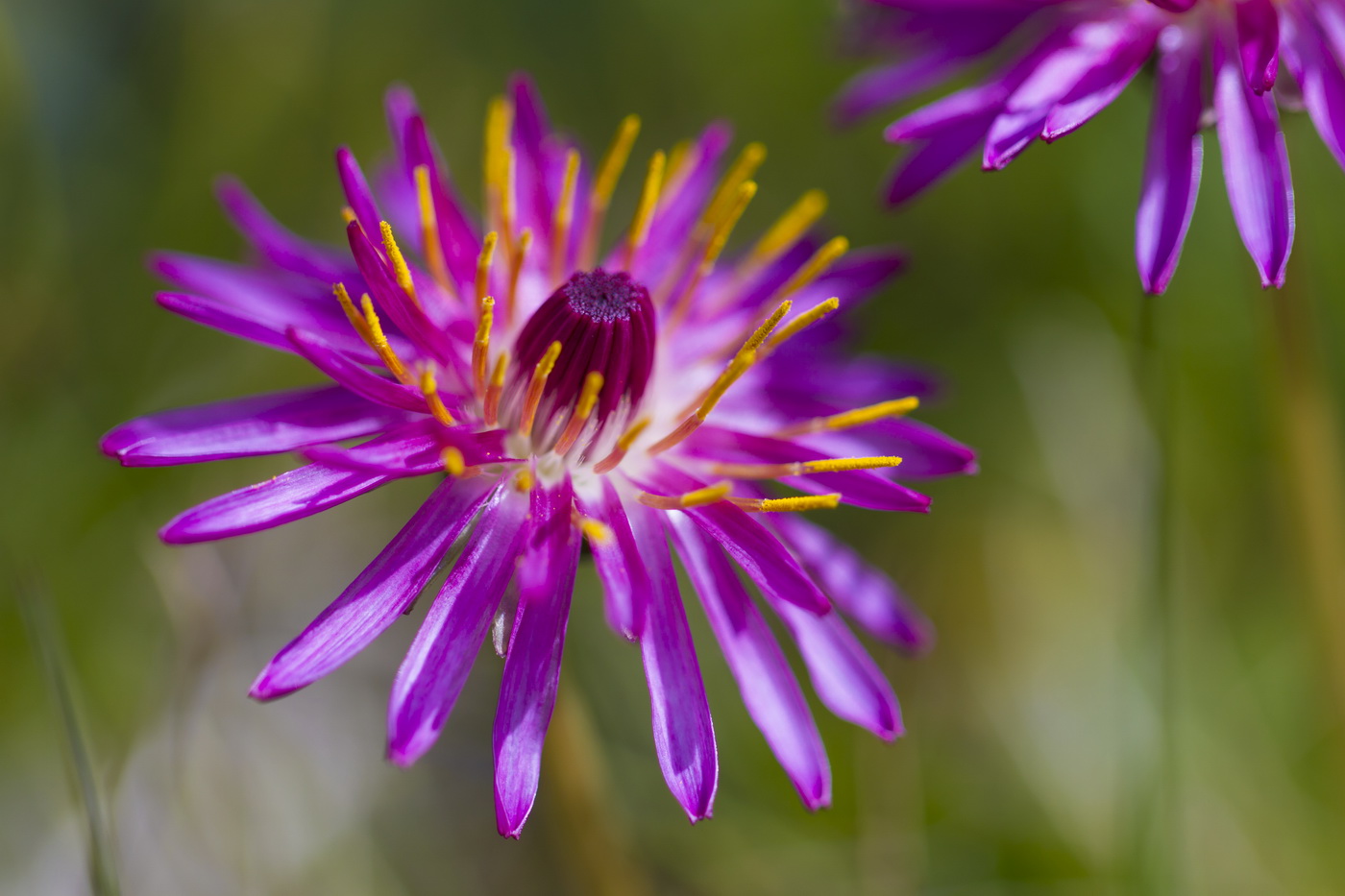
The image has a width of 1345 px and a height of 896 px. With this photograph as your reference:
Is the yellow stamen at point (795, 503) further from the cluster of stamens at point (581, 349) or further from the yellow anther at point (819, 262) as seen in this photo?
the yellow anther at point (819, 262)

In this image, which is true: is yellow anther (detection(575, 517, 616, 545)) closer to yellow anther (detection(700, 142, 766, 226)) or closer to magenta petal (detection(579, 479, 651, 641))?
magenta petal (detection(579, 479, 651, 641))

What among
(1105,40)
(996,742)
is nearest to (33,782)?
(996,742)

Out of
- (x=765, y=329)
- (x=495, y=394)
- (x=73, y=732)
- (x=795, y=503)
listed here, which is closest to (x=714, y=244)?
(x=765, y=329)

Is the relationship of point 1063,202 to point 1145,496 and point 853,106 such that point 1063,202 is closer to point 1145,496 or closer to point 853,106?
point 1145,496

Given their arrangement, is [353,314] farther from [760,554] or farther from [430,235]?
[760,554]

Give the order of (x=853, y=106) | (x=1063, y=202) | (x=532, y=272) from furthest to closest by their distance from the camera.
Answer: (x=1063, y=202) → (x=853, y=106) → (x=532, y=272)

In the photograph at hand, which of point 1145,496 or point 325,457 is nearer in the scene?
point 325,457

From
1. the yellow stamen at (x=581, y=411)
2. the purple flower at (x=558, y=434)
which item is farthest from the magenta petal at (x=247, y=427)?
the yellow stamen at (x=581, y=411)
